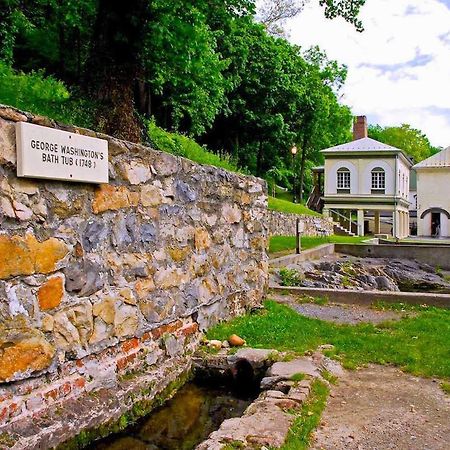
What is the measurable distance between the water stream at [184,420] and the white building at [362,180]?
34545mm

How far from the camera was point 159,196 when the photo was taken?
5.30 metres

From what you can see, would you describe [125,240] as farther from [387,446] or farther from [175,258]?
[387,446]

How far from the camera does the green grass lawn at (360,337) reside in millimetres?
5531

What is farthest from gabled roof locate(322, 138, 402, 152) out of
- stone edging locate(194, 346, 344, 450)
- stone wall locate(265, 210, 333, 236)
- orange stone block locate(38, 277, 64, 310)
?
orange stone block locate(38, 277, 64, 310)

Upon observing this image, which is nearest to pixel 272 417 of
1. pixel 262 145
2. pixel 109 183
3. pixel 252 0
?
pixel 109 183

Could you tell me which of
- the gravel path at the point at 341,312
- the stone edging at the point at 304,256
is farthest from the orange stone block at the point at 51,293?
the stone edging at the point at 304,256

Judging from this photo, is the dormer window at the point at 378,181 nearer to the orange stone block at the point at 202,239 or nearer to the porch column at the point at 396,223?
the porch column at the point at 396,223

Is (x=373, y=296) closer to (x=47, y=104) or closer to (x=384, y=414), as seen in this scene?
(x=384, y=414)

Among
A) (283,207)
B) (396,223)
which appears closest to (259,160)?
(283,207)

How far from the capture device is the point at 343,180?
40125 mm

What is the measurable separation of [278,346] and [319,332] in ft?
3.09

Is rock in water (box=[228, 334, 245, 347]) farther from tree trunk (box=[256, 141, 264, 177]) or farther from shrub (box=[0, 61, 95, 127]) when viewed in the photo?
tree trunk (box=[256, 141, 264, 177])

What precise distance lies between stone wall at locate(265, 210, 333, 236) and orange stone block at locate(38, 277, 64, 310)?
1415cm

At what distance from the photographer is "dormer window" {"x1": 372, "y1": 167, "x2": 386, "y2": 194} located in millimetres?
39406
